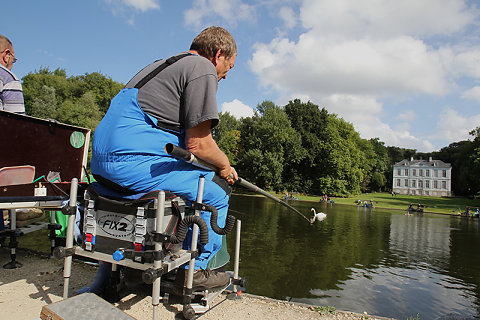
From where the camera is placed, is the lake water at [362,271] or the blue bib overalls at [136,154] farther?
the lake water at [362,271]

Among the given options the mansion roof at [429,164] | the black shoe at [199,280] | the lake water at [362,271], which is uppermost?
the mansion roof at [429,164]

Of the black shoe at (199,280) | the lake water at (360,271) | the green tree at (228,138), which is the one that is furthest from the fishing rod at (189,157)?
the green tree at (228,138)

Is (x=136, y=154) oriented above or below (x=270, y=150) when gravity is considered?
below

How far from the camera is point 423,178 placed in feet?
364

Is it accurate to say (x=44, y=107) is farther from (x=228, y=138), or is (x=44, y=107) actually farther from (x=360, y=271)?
A: (x=360, y=271)

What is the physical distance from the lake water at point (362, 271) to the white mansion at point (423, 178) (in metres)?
99.1

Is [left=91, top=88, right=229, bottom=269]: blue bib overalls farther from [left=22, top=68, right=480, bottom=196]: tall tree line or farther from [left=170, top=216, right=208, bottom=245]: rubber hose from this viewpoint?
[left=22, top=68, right=480, bottom=196]: tall tree line

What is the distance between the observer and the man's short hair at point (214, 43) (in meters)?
2.93

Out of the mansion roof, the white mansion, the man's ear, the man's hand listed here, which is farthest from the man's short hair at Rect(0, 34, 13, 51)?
the mansion roof

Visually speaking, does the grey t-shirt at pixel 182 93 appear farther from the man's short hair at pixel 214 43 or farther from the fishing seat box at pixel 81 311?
the fishing seat box at pixel 81 311

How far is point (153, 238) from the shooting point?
2.28m

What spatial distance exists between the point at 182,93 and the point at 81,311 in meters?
1.68

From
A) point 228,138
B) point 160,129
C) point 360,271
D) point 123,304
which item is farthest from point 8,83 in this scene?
point 228,138

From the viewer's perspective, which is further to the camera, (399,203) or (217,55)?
(399,203)
